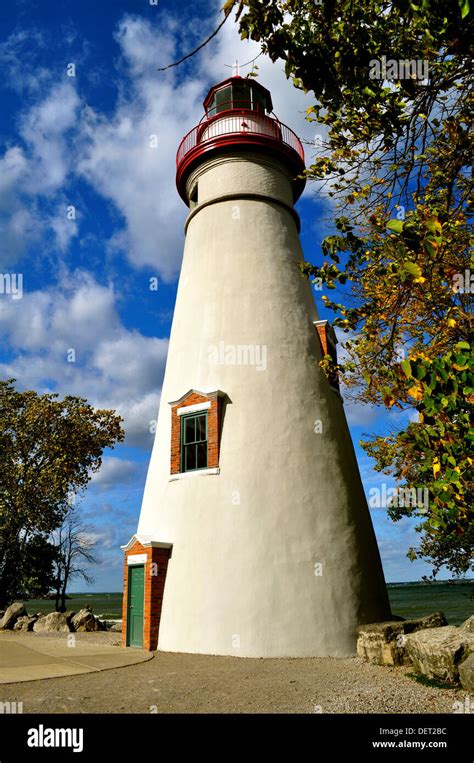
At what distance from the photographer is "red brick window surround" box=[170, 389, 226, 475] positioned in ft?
38.5

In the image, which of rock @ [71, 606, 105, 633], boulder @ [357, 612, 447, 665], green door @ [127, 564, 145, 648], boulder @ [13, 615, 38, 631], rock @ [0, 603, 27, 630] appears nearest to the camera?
boulder @ [357, 612, 447, 665]

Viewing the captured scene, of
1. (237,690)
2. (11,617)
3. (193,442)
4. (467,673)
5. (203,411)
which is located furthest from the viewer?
(11,617)

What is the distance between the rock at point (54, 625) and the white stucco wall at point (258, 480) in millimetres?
5868

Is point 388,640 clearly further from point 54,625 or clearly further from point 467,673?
point 54,625

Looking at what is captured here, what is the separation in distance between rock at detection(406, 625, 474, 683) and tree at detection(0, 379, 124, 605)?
643 inches

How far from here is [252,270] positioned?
13.5 meters

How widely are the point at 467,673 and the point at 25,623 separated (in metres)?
14.8

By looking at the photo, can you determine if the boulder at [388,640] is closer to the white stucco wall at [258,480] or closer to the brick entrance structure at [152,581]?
the white stucco wall at [258,480]

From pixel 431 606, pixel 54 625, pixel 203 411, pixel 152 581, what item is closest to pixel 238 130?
pixel 203 411

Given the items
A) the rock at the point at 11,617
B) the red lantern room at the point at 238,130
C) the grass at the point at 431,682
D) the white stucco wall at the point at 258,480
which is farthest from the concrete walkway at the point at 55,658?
the red lantern room at the point at 238,130

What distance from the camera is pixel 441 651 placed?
7.77 meters

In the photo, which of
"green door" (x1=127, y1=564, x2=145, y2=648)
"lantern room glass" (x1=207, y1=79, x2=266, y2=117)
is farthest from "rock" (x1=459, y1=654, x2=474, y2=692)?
"lantern room glass" (x1=207, y1=79, x2=266, y2=117)

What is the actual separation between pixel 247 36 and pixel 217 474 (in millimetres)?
8310

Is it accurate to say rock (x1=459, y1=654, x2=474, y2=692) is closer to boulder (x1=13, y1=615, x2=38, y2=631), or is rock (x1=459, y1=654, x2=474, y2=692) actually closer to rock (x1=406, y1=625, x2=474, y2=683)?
rock (x1=406, y1=625, x2=474, y2=683)
